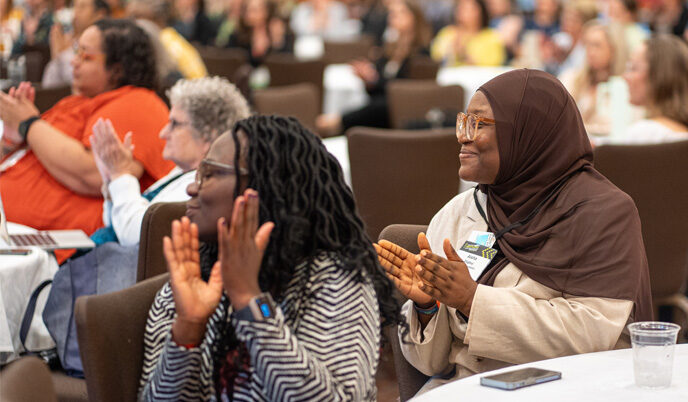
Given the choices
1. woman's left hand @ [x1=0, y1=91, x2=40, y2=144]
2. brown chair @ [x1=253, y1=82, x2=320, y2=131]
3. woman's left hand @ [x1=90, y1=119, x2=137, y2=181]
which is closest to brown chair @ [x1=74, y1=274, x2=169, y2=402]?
woman's left hand @ [x1=90, y1=119, x2=137, y2=181]

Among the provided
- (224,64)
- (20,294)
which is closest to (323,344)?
(20,294)

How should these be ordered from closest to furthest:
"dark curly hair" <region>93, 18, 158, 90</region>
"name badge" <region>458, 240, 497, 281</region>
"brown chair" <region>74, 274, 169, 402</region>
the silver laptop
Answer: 1. "brown chair" <region>74, 274, 169, 402</region>
2. "name badge" <region>458, 240, 497, 281</region>
3. the silver laptop
4. "dark curly hair" <region>93, 18, 158, 90</region>

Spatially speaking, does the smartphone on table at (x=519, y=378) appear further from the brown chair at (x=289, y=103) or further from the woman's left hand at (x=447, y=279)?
the brown chair at (x=289, y=103)

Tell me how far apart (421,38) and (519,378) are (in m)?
6.01

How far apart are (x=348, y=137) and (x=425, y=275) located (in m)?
1.77

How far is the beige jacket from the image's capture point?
1.92 meters

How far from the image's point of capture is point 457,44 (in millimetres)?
8375

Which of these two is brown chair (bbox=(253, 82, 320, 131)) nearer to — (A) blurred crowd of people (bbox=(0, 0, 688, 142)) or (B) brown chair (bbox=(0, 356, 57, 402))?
(A) blurred crowd of people (bbox=(0, 0, 688, 142))

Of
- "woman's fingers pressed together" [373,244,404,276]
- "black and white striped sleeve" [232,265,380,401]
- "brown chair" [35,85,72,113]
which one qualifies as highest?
"black and white striped sleeve" [232,265,380,401]

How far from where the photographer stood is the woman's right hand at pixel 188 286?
5.02 ft

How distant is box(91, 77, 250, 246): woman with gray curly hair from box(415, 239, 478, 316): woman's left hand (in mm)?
1261

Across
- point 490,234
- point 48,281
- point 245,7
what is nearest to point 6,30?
point 245,7

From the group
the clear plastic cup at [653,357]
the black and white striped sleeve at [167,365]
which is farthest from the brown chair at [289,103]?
the clear plastic cup at [653,357]

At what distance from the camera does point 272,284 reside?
62.8 inches
